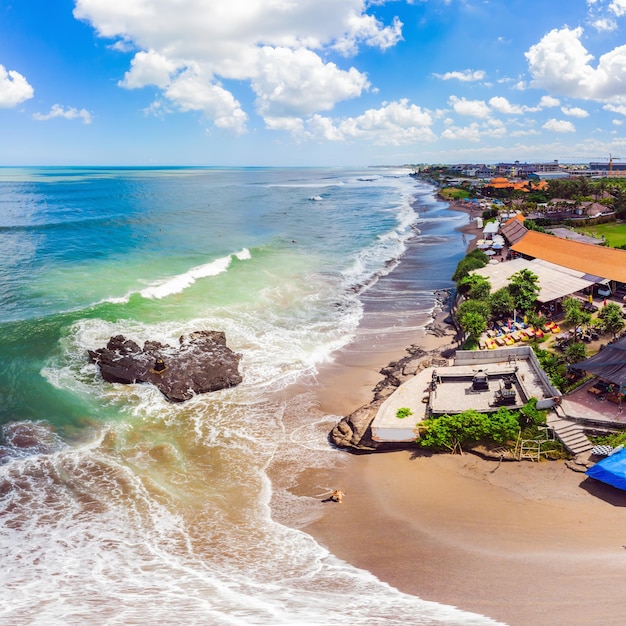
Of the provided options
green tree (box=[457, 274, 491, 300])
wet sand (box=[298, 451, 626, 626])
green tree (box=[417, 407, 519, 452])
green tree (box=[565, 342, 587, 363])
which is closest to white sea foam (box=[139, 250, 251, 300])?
green tree (box=[457, 274, 491, 300])

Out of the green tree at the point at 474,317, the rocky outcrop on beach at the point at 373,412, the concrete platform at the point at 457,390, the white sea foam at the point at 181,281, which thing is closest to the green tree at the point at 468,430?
the concrete platform at the point at 457,390

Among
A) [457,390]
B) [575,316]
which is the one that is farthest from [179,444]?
[575,316]

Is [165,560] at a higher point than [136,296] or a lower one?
lower

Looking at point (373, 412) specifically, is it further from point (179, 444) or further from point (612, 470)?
point (612, 470)

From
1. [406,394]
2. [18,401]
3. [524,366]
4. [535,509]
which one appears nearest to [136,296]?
[18,401]

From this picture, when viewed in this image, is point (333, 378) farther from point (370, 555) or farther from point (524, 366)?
point (370, 555)

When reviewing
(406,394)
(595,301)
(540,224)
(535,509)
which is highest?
(540,224)

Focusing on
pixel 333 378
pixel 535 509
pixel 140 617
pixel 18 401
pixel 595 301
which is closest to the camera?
pixel 140 617
